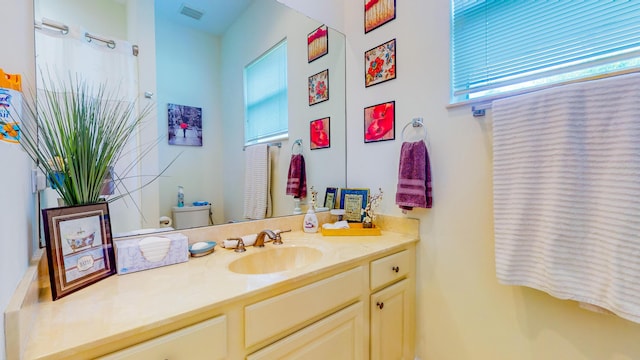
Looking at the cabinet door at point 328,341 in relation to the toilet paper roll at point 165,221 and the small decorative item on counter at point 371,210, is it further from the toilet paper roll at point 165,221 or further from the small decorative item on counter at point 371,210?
the toilet paper roll at point 165,221

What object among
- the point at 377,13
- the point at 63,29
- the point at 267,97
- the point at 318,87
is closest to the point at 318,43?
the point at 318,87

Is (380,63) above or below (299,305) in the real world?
above

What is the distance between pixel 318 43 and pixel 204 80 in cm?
90

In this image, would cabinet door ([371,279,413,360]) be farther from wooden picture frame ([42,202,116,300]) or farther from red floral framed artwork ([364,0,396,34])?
red floral framed artwork ([364,0,396,34])

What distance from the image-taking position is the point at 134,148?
3.66 ft

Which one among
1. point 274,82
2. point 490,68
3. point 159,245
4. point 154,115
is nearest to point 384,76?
point 490,68

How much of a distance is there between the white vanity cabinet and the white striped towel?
461 mm

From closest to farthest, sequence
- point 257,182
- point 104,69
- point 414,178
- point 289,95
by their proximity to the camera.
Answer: point 104,69 < point 414,178 < point 257,182 < point 289,95

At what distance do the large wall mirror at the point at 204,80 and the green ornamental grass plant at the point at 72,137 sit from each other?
13 centimetres

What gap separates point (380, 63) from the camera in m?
1.64

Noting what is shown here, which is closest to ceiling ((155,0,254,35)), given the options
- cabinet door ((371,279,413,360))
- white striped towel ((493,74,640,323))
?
white striped towel ((493,74,640,323))

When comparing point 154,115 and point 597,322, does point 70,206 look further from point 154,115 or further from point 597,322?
point 597,322

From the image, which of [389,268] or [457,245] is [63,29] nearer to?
[389,268]

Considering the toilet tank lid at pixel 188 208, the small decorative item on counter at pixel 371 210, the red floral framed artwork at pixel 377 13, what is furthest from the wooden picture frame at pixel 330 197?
the red floral framed artwork at pixel 377 13
